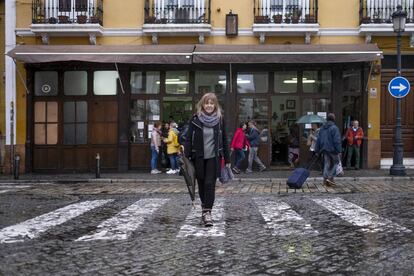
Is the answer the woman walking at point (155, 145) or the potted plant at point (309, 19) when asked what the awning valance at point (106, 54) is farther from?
the potted plant at point (309, 19)

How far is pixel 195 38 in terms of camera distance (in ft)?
61.7

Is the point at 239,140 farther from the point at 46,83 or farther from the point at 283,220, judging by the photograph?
the point at 283,220

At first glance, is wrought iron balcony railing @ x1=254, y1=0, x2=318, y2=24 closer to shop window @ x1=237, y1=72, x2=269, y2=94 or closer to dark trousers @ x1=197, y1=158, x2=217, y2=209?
shop window @ x1=237, y1=72, x2=269, y2=94

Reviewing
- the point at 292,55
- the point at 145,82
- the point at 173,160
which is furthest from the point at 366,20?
the point at 173,160

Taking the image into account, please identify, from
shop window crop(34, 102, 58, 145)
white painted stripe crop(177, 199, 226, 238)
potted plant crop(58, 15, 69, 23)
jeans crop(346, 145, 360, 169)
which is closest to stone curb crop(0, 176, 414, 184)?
jeans crop(346, 145, 360, 169)

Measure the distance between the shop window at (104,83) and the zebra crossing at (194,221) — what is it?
9011mm

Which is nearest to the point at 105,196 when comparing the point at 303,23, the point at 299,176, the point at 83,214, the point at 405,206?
the point at 83,214

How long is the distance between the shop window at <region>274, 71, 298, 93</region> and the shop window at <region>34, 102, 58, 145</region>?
7.73 m

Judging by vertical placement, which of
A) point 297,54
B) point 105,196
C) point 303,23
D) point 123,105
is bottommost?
point 105,196

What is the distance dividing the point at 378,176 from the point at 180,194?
655 centimetres

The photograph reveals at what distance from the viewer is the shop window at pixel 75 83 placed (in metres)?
19.3

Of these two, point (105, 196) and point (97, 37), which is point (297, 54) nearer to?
point (97, 37)

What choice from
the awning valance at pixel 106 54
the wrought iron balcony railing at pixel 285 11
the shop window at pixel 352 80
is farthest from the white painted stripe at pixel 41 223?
the shop window at pixel 352 80

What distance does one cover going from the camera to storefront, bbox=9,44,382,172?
1889 centimetres
